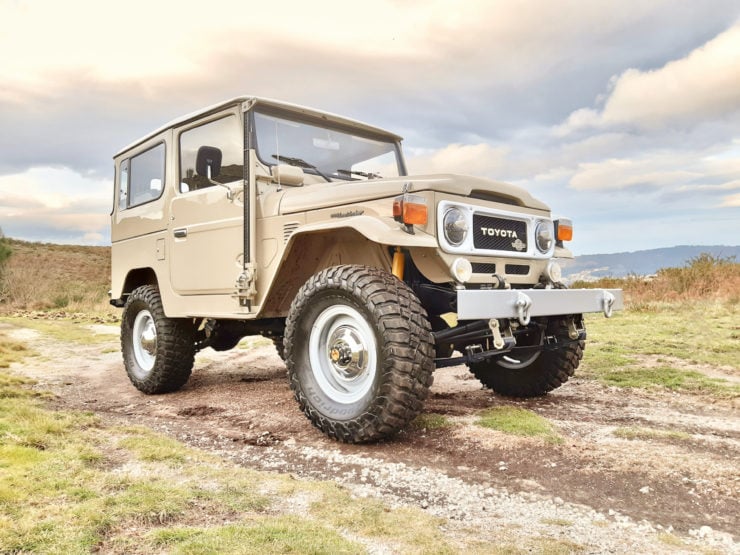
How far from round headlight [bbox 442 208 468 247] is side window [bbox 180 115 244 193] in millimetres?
2081

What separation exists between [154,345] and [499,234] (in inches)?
158

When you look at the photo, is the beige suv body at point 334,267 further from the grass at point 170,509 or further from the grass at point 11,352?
the grass at point 11,352

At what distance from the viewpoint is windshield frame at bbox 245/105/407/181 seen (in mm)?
5070

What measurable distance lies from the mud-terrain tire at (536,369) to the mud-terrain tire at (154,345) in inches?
120

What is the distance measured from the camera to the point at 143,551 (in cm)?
216

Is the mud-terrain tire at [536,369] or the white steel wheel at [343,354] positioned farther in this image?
the mud-terrain tire at [536,369]

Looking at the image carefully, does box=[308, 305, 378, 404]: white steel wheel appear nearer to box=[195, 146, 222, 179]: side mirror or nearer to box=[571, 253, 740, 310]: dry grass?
box=[195, 146, 222, 179]: side mirror

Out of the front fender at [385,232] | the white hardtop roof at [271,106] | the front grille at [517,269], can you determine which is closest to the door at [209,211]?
the white hardtop roof at [271,106]

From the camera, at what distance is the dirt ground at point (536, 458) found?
8.39ft

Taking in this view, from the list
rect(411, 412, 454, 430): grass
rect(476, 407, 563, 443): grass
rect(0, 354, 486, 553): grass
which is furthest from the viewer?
rect(411, 412, 454, 430): grass

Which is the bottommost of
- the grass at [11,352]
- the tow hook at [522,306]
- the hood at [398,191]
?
the grass at [11,352]

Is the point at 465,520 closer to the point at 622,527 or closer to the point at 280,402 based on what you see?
the point at 622,527

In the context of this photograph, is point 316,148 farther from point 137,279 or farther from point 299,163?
point 137,279

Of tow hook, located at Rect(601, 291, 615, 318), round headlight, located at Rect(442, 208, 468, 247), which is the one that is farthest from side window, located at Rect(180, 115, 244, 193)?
tow hook, located at Rect(601, 291, 615, 318)
